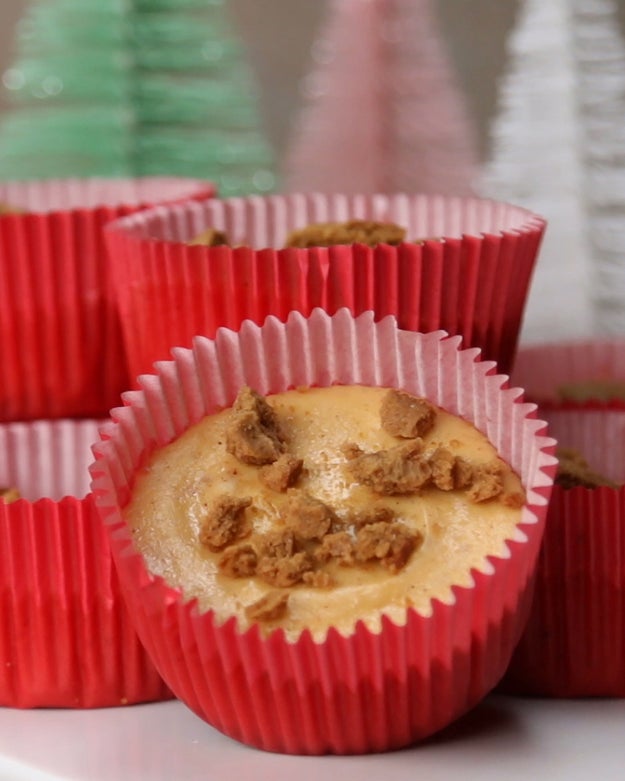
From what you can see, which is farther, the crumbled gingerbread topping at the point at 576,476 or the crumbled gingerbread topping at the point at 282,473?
the crumbled gingerbread topping at the point at 576,476

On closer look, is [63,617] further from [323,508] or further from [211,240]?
[211,240]

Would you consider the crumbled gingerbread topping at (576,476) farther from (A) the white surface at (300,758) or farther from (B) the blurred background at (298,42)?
(B) the blurred background at (298,42)

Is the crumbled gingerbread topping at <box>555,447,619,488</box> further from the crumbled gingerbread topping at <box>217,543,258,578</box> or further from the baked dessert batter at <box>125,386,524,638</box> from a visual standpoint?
the crumbled gingerbread topping at <box>217,543,258,578</box>

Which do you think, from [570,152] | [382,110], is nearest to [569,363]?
[570,152]

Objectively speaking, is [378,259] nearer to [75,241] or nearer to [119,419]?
[119,419]

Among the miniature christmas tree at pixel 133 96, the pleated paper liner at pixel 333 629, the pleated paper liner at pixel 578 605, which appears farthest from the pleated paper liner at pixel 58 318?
the pleated paper liner at pixel 578 605

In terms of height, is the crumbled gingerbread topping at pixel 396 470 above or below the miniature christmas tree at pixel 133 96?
below
